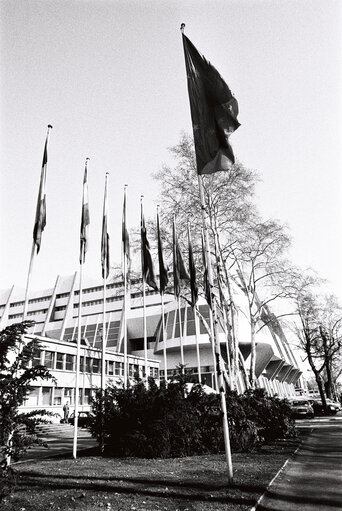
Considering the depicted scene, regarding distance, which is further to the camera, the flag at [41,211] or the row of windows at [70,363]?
the row of windows at [70,363]

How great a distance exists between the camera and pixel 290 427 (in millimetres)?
17609

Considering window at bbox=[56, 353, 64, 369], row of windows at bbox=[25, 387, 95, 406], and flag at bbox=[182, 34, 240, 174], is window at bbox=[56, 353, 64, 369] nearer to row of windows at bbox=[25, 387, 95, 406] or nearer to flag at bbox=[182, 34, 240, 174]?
row of windows at bbox=[25, 387, 95, 406]

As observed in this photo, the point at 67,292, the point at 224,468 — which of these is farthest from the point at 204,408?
the point at 67,292

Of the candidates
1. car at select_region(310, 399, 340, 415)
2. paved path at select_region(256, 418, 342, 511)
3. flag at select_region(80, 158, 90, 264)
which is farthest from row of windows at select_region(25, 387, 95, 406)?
paved path at select_region(256, 418, 342, 511)

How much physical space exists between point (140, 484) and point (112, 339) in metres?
52.6

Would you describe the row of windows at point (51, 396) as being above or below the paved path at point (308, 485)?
above

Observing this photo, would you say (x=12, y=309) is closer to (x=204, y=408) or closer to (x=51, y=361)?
(x=51, y=361)

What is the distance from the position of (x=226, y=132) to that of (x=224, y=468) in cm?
826

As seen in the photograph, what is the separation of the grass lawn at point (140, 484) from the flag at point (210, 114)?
671 centimetres

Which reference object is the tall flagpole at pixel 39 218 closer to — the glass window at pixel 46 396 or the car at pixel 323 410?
the glass window at pixel 46 396

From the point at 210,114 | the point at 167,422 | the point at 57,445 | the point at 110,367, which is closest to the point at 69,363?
the point at 110,367

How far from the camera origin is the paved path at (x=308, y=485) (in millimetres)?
6895

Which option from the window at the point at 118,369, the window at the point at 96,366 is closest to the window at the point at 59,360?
the window at the point at 96,366

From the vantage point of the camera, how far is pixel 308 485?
8391mm
